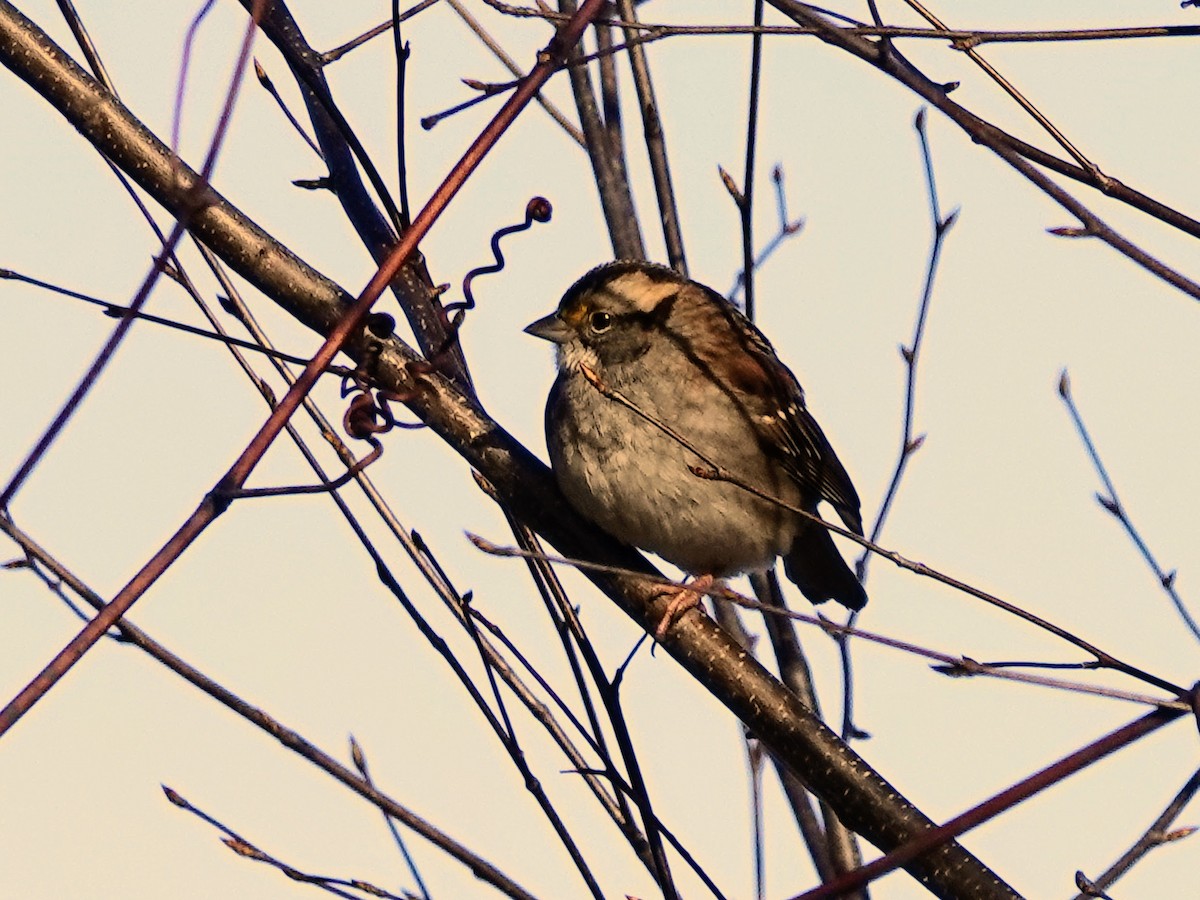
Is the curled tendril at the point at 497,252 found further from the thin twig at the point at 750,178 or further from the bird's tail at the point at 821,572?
the bird's tail at the point at 821,572

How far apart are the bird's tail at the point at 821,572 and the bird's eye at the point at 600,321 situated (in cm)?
92

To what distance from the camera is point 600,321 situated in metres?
4.86

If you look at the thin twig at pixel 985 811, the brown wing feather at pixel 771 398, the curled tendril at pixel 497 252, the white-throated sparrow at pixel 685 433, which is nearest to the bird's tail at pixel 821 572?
the white-throated sparrow at pixel 685 433

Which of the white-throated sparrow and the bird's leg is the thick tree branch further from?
the white-throated sparrow

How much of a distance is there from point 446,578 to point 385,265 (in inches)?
51.3

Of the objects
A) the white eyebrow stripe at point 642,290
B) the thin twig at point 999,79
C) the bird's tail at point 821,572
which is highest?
the bird's tail at point 821,572

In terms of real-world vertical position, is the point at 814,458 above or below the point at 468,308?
above

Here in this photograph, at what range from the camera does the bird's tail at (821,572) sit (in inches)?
204

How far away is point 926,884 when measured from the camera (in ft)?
10.3

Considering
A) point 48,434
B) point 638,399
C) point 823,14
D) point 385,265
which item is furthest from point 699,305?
point 48,434

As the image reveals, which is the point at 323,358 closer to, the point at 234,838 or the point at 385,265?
the point at 385,265

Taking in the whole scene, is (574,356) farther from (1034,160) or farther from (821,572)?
(1034,160)

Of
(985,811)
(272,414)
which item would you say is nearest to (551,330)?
(272,414)

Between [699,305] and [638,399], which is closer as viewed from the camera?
[638,399]
